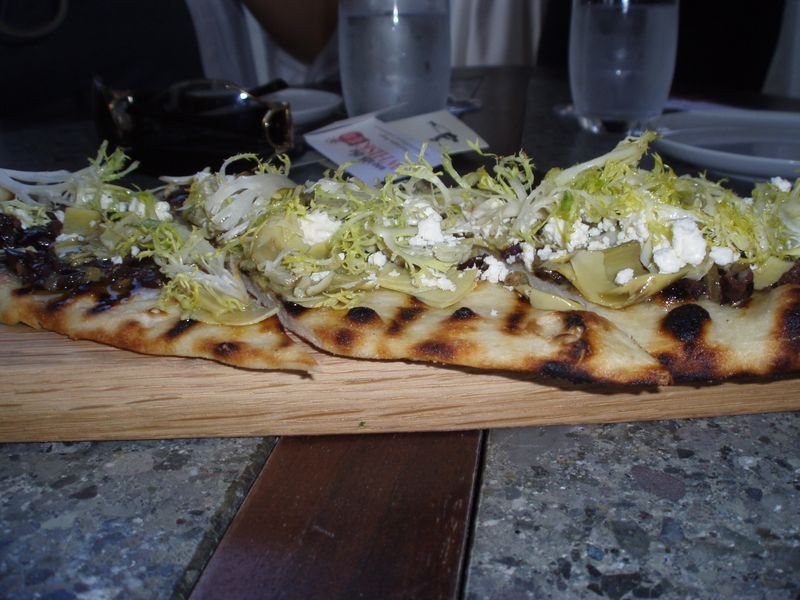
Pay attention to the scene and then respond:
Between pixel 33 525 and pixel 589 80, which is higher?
pixel 589 80

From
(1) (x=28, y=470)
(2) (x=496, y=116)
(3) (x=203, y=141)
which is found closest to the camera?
(1) (x=28, y=470)

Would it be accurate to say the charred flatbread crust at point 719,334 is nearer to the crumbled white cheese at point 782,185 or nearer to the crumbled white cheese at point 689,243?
the crumbled white cheese at point 689,243

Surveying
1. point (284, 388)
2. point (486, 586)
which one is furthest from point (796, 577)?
point (284, 388)

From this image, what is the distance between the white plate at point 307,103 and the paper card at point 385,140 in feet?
2.16

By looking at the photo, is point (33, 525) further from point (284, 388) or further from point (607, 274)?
point (607, 274)

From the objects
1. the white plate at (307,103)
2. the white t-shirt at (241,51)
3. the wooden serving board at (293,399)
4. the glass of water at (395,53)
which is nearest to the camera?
the wooden serving board at (293,399)

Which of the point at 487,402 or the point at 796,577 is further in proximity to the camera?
the point at 487,402

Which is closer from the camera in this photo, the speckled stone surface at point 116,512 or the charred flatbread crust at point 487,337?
the speckled stone surface at point 116,512

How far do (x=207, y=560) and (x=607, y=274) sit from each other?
50.2 inches

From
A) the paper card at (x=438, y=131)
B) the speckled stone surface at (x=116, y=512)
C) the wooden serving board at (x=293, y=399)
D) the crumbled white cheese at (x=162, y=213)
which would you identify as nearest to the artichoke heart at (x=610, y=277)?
the wooden serving board at (x=293, y=399)

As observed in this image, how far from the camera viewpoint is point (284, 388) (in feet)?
6.22

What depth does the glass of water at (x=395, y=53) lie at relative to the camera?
15.4ft

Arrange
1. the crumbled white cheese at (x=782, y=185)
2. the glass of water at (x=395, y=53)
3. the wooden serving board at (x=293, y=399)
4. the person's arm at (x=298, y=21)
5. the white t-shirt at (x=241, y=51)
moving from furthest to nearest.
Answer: the white t-shirt at (x=241, y=51)
the person's arm at (x=298, y=21)
the glass of water at (x=395, y=53)
the crumbled white cheese at (x=782, y=185)
the wooden serving board at (x=293, y=399)

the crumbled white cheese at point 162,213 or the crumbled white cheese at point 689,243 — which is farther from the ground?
the crumbled white cheese at point 689,243
